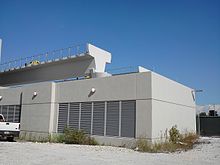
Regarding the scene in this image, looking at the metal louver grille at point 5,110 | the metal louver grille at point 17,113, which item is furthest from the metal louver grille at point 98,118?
the metal louver grille at point 5,110

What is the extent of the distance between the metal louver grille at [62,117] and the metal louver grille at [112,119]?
413 cm

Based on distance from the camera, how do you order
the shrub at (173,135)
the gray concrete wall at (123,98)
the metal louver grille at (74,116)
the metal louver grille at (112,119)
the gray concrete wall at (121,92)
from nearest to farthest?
the gray concrete wall at (121,92), the gray concrete wall at (123,98), the metal louver grille at (112,119), the shrub at (173,135), the metal louver grille at (74,116)

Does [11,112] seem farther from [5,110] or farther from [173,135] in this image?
[173,135]

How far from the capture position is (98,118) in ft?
63.4

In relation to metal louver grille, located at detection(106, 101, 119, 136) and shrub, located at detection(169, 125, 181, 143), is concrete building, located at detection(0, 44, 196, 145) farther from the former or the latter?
shrub, located at detection(169, 125, 181, 143)

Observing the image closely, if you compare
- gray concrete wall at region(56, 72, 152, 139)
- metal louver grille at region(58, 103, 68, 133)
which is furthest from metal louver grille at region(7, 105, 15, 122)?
metal louver grille at region(58, 103, 68, 133)

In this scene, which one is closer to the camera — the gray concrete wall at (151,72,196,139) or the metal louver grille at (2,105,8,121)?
the gray concrete wall at (151,72,196,139)

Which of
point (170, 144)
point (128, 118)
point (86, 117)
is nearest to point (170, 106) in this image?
point (170, 144)

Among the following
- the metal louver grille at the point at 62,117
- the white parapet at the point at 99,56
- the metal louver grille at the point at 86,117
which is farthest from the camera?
the white parapet at the point at 99,56

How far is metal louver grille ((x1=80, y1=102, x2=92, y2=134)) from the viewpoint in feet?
65.2

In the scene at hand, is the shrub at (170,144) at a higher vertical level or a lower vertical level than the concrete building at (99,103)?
lower

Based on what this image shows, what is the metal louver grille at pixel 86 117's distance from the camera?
19875 millimetres

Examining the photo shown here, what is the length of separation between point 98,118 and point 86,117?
45.6 inches

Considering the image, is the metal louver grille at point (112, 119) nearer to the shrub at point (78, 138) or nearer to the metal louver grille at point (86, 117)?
the shrub at point (78, 138)
